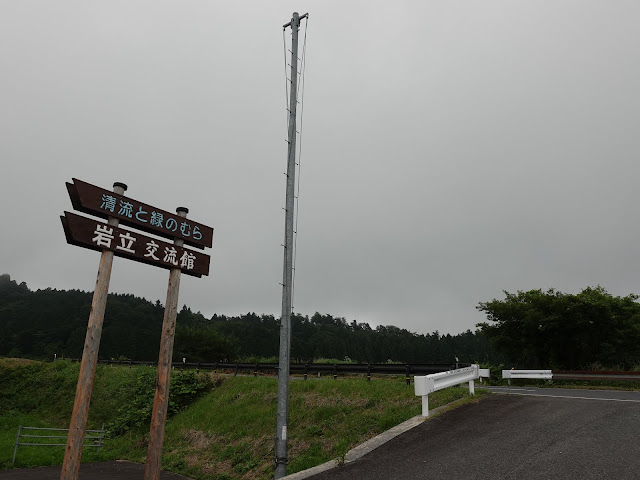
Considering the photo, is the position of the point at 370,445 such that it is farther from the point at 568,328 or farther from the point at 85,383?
the point at 568,328

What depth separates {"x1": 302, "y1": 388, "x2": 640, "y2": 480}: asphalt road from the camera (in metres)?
6.10

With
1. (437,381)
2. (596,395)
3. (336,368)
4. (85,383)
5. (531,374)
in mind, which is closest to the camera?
(85,383)

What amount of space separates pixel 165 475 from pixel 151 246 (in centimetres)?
896

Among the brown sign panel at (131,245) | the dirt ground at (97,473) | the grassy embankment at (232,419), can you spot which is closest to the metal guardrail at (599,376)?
the grassy embankment at (232,419)

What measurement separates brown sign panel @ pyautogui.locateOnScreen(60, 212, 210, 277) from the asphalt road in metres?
5.31

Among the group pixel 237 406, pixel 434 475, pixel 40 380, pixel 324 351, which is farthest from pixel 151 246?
pixel 324 351

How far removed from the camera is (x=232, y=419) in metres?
16.2

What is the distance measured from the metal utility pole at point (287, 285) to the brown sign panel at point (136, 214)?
82.2 inches

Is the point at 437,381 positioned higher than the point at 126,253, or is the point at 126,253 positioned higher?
the point at 126,253

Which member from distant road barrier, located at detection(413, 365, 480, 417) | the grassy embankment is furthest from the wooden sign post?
distant road barrier, located at detection(413, 365, 480, 417)

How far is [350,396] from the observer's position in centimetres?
1387

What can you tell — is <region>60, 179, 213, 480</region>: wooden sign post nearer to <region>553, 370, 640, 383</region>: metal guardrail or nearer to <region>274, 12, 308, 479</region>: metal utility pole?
<region>274, 12, 308, 479</region>: metal utility pole

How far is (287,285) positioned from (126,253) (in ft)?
11.1

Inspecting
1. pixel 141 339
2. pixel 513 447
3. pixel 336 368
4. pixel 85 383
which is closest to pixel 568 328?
pixel 336 368
